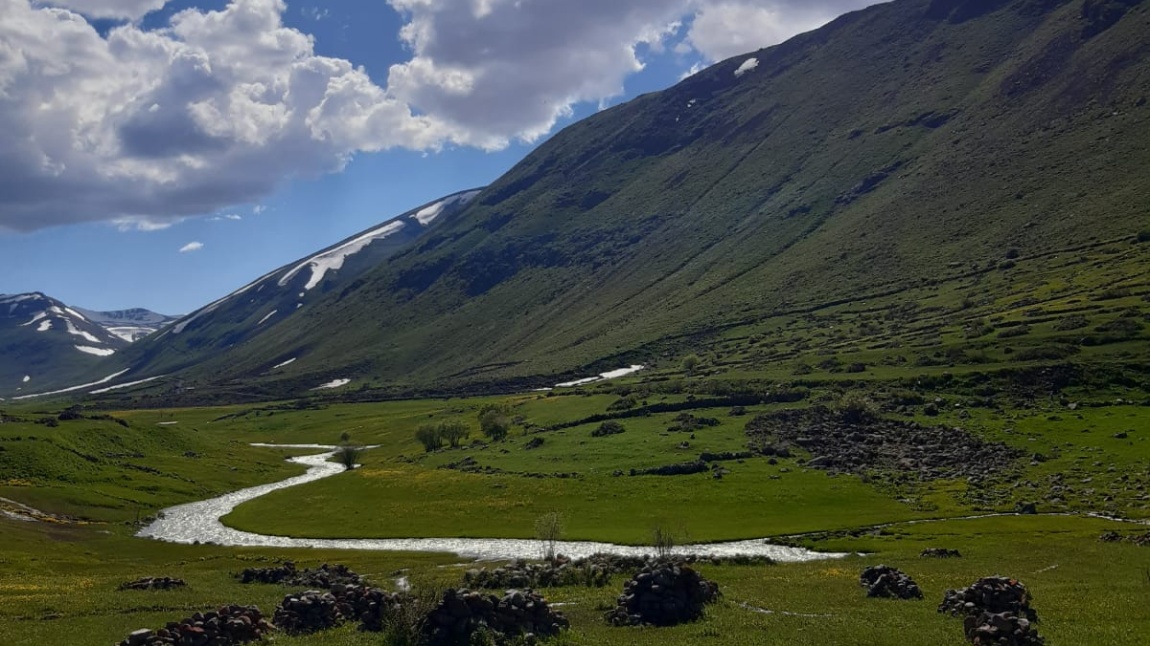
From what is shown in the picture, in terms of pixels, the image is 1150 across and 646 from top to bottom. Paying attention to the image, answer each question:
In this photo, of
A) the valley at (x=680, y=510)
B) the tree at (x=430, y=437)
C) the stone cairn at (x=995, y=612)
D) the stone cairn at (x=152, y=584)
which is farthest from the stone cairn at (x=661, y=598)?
the tree at (x=430, y=437)

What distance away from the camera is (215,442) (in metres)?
191

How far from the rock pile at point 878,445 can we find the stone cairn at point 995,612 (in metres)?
69.6

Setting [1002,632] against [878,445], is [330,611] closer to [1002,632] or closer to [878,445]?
[1002,632]

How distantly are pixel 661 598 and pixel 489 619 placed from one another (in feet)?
32.4

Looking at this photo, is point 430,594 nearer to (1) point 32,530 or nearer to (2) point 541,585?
(2) point 541,585

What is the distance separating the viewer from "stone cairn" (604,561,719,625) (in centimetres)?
3888

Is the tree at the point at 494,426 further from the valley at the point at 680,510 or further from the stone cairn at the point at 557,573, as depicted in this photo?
the stone cairn at the point at 557,573

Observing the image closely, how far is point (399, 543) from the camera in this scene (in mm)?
90688

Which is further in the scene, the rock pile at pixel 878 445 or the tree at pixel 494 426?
the tree at pixel 494 426

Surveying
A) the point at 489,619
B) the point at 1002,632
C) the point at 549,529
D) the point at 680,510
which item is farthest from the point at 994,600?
the point at 680,510

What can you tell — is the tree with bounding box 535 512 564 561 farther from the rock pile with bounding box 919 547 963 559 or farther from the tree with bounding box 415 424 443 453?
the tree with bounding box 415 424 443 453

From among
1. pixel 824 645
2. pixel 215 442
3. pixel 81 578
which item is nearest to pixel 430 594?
pixel 824 645

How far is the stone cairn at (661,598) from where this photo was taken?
38.9 meters

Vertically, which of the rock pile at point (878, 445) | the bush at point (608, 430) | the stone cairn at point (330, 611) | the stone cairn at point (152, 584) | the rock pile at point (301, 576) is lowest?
the rock pile at point (878, 445)
